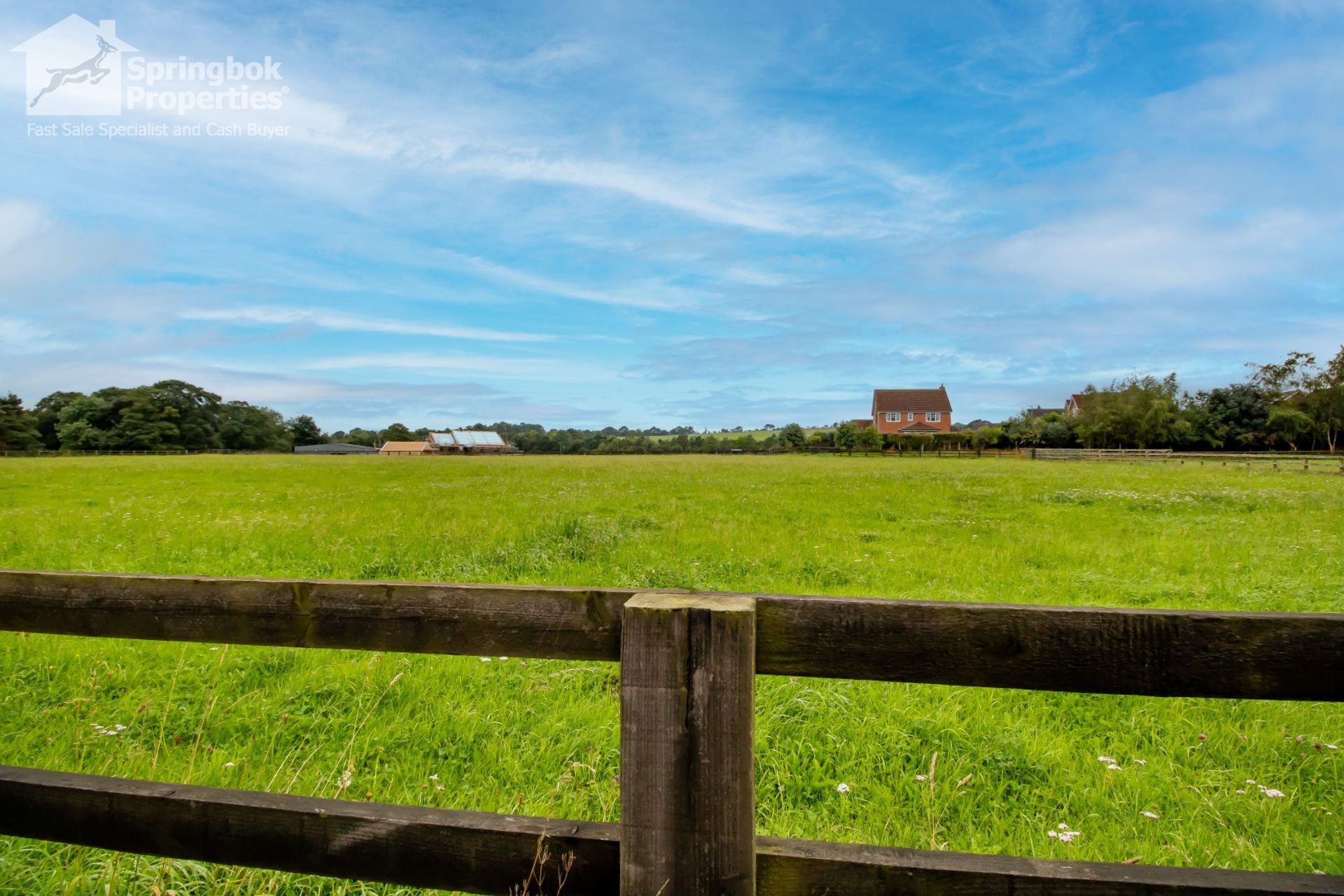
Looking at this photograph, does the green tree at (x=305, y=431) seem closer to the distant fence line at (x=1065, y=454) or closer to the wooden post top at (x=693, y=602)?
the distant fence line at (x=1065, y=454)

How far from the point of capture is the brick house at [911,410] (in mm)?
117812

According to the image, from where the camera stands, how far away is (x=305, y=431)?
168000 millimetres

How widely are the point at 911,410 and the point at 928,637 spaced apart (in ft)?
404

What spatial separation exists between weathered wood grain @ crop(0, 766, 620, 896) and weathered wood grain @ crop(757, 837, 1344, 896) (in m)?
0.50

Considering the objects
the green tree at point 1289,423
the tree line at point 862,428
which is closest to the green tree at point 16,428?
the tree line at point 862,428

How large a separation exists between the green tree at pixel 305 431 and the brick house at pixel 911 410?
131490mm

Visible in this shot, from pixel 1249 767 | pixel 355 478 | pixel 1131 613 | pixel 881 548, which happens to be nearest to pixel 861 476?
pixel 881 548

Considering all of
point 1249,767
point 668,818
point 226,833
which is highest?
point 668,818

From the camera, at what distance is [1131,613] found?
5.95ft

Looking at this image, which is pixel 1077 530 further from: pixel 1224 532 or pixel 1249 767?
pixel 1249 767

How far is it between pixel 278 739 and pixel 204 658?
2.00m

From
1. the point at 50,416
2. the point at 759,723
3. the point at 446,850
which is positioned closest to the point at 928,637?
the point at 446,850

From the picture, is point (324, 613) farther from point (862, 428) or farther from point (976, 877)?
point (862, 428)

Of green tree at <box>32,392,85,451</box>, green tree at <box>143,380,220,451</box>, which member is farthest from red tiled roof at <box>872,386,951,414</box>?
green tree at <box>32,392,85,451</box>
